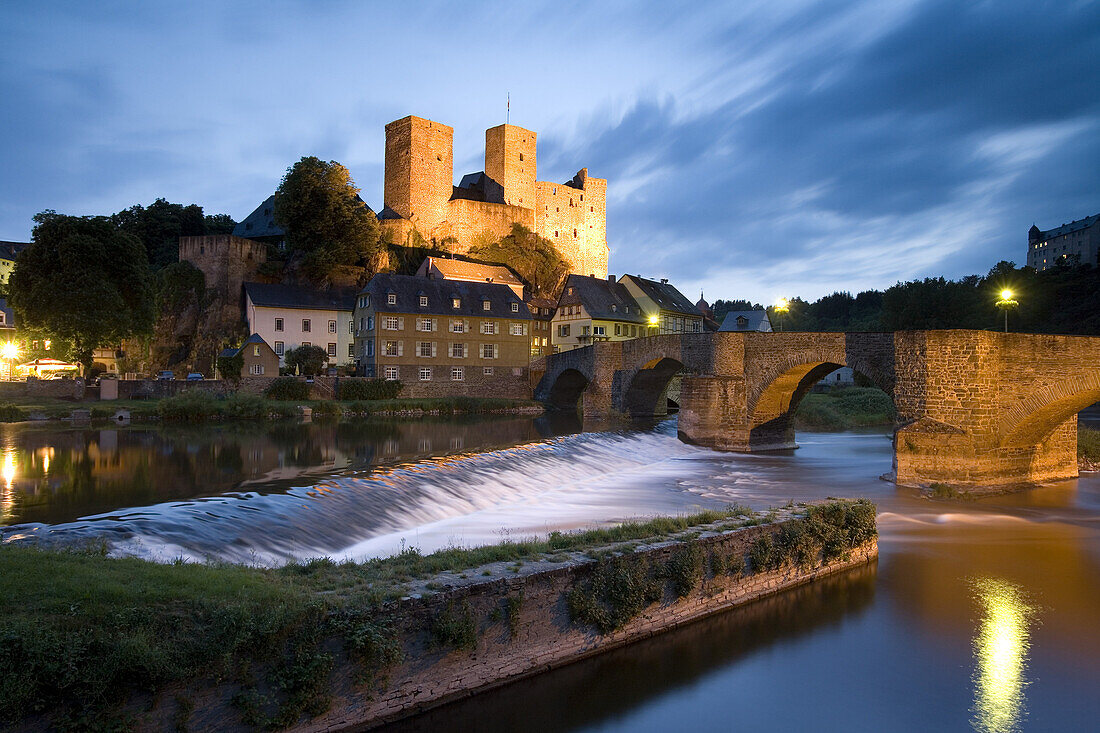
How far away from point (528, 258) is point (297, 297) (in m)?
26.2

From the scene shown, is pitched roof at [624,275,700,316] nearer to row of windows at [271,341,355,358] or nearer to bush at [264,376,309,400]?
row of windows at [271,341,355,358]

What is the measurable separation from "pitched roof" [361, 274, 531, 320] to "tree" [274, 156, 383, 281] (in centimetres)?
934

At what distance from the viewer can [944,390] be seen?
60.6 feet

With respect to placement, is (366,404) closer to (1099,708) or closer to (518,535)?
(518,535)

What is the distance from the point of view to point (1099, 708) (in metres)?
7.64

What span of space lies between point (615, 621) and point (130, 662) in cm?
486

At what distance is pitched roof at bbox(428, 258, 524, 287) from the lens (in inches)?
2475

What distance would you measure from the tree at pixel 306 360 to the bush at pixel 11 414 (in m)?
16.7

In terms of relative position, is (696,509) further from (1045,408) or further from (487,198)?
(487,198)

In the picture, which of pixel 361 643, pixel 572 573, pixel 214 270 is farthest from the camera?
pixel 214 270

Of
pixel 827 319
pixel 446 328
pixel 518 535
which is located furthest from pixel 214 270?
pixel 827 319

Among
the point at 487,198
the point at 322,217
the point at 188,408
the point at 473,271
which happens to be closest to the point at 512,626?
the point at 188,408

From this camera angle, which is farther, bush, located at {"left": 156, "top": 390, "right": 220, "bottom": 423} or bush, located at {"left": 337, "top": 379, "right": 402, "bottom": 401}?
bush, located at {"left": 337, "top": 379, "right": 402, "bottom": 401}

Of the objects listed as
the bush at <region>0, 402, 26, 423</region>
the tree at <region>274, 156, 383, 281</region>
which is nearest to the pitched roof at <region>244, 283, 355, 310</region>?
the tree at <region>274, 156, 383, 281</region>
